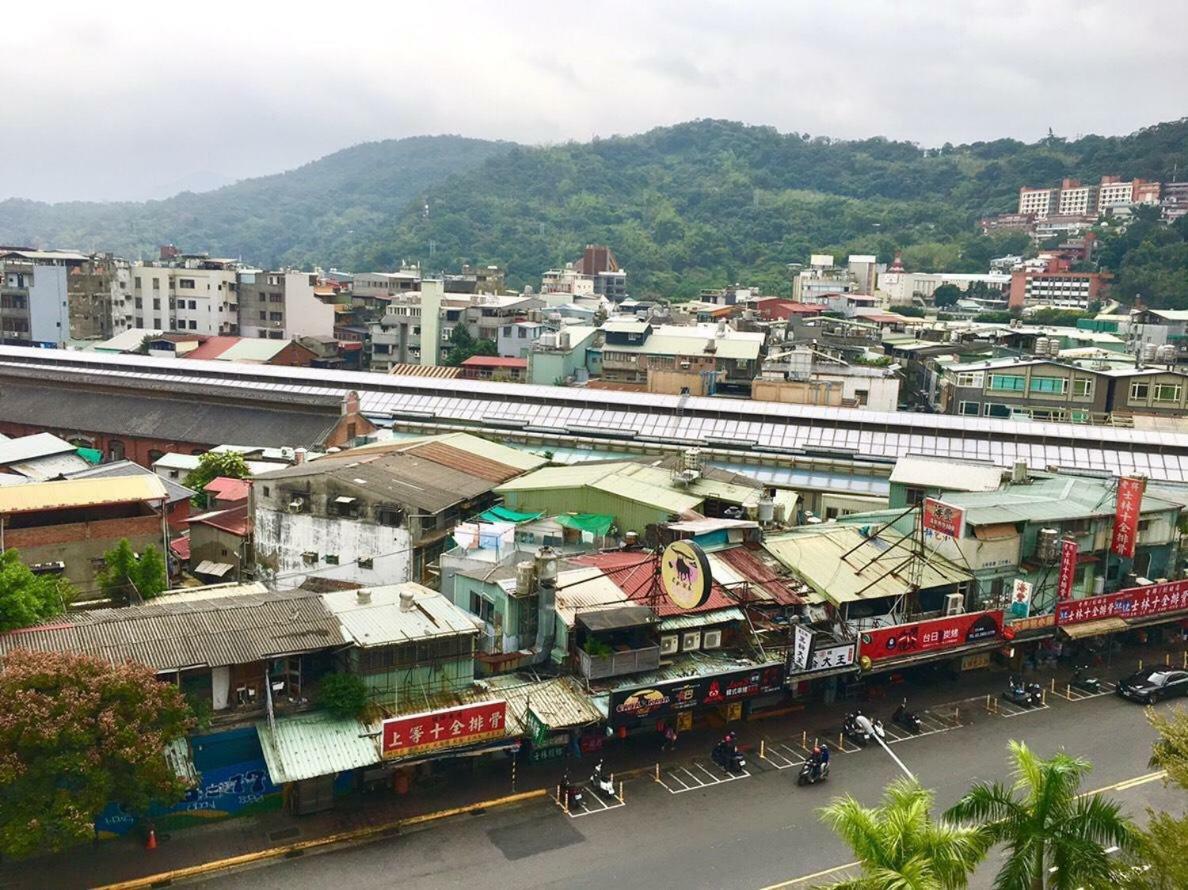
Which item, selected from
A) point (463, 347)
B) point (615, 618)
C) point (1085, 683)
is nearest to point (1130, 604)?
point (1085, 683)

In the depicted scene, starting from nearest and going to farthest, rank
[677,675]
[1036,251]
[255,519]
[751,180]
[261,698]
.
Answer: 1. [261,698]
2. [677,675]
3. [255,519]
4. [1036,251]
5. [751,180]

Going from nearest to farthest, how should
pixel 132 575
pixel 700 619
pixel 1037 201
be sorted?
pixel 700 619, pixel 132 575, pixel 1037 201

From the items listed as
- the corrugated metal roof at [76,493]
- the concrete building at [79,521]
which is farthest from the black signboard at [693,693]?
the corrugated metal roof at [76,493]

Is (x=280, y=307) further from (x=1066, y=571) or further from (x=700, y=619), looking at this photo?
(x=1066, y=571)

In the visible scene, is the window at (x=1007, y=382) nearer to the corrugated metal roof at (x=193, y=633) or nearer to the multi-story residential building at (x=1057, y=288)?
the corrugated metal roof at (x=193, y=633)

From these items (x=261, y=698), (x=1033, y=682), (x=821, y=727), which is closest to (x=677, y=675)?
(x=821, y=727)

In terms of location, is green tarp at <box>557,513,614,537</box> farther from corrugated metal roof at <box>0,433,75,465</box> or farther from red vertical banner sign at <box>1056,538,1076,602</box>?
corrugated metal roof at <box>0,433,75,465</box>

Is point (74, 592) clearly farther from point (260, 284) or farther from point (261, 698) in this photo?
point (260, 284)
